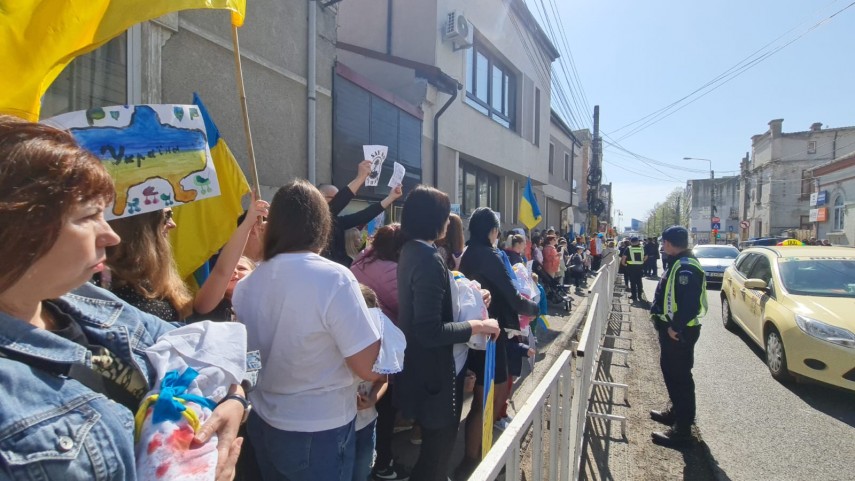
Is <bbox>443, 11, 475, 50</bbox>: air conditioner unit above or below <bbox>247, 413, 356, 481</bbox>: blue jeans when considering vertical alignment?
above

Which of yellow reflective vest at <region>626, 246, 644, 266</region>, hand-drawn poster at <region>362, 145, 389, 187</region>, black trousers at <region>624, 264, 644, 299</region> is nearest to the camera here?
hand-drawn poster at <region>362, 145, 389, 187</region>

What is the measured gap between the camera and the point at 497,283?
3.09 metres

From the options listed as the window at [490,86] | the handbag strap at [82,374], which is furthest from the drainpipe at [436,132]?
the handbag strap at [82,374]

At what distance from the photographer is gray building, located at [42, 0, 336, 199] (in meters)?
3.77

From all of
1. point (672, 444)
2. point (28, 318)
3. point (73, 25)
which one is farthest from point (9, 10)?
point (672, 444)

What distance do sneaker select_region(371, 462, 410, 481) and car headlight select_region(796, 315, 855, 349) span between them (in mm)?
4602

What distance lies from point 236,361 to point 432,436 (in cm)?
150

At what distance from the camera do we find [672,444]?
3756mm

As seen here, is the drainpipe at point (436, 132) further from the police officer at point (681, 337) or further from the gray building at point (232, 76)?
the police officer at point (681, 337)

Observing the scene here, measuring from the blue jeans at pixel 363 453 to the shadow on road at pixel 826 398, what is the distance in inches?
185

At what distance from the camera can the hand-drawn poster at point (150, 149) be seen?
2041mm

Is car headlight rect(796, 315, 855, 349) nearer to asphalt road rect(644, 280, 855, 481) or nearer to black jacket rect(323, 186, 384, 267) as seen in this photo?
asphalt road rect(644, 280, 855, 481)

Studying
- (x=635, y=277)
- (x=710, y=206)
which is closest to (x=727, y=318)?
(x=635, y=277)

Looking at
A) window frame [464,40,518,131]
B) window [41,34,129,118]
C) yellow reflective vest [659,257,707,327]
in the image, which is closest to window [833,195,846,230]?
window frame [464,40,518,131]
